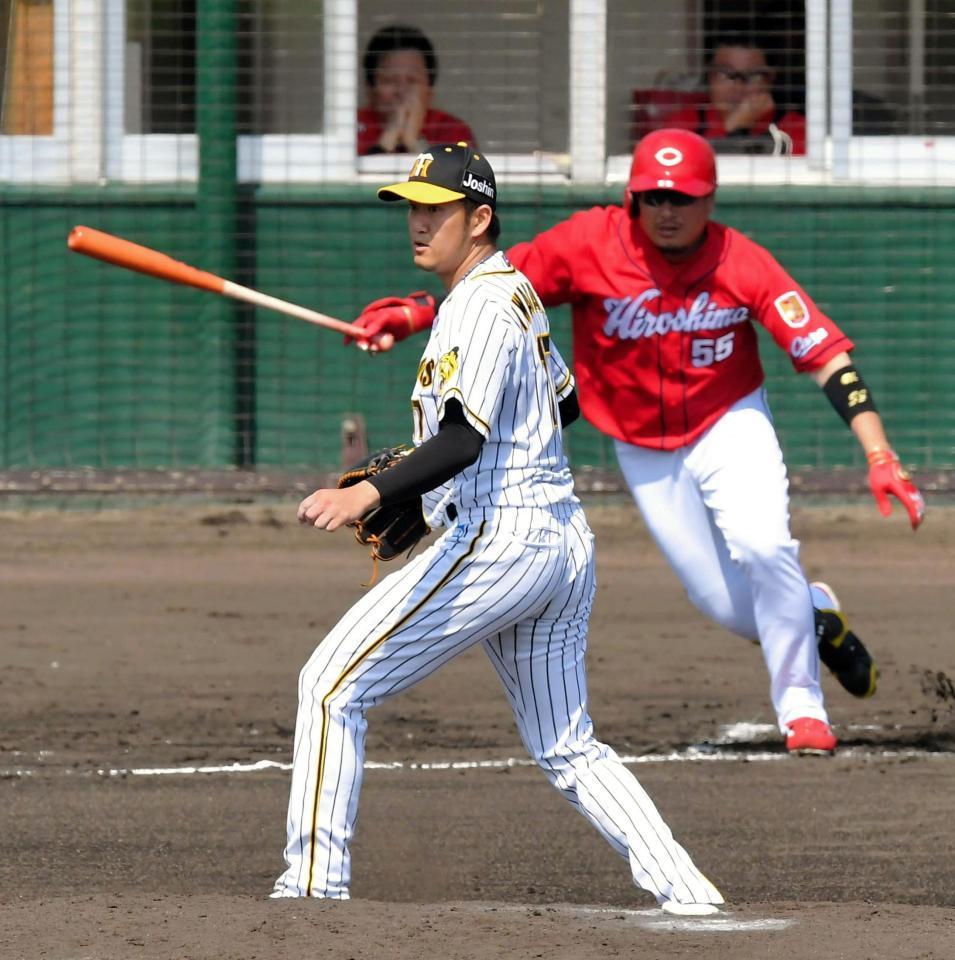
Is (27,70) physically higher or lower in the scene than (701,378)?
higher

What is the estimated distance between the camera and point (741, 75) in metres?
10.6

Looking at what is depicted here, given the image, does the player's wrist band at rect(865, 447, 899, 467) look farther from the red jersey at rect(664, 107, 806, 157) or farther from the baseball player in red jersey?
the red jersey at rect(664, 107, 806, 157)

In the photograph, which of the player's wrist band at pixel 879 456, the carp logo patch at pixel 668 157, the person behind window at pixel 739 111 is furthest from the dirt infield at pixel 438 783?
the person behind window at pixel 739 111

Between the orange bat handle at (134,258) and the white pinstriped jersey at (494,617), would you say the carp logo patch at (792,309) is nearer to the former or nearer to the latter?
the orange bat handle at (134,258)

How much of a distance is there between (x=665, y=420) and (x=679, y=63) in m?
5.29

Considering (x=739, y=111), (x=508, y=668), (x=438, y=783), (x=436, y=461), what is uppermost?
(x=739, y=111)

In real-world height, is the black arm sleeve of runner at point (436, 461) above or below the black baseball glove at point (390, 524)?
above

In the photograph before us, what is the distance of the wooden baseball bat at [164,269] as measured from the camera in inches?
223

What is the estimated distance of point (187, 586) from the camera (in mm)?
9062

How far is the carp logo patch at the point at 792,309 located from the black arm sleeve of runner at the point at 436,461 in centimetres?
233

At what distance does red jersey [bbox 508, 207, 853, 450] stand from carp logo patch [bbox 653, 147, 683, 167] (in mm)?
331

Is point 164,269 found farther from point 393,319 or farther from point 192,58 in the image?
point 192,58

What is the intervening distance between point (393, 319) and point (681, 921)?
222 cm

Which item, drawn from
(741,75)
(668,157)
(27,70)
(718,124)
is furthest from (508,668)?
(27,70)
